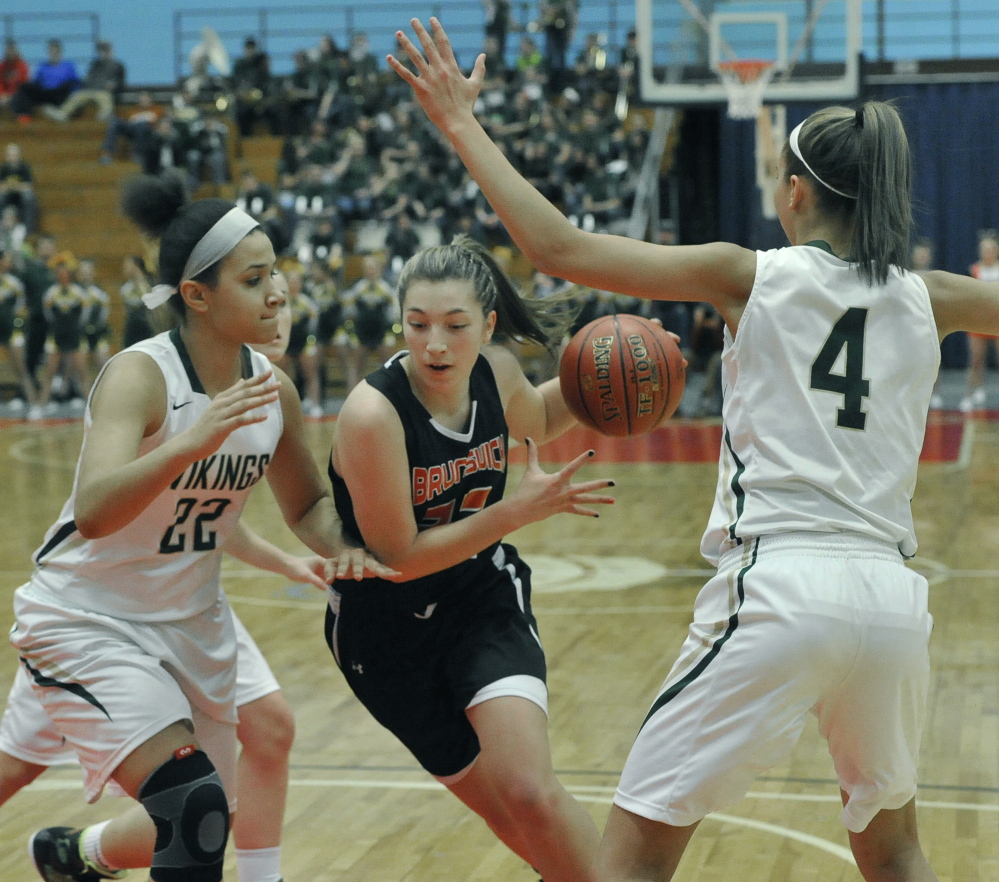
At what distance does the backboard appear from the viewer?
12391 mm

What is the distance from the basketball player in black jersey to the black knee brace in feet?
1.78

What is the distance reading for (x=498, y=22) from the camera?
20.8 metres

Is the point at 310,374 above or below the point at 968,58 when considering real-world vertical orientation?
below

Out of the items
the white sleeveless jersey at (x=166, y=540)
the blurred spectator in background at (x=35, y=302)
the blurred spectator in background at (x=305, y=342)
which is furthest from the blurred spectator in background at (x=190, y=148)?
the white sleeveless jersey at (x=166, y=540)

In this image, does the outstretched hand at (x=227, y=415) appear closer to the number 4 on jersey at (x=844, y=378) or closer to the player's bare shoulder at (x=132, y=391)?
the player's bare shoulder at (x=132, y=391)

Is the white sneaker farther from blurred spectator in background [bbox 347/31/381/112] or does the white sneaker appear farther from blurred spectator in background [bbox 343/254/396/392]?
blurred spectator in background [bbox 347/31/381/112]

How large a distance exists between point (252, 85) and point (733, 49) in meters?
10.4

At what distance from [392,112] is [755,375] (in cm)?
1876

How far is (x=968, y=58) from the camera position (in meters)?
19.2

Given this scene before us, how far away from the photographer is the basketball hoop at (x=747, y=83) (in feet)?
40.3

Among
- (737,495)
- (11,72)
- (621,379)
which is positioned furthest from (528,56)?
(737,495)

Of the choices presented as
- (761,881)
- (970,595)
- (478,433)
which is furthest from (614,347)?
(970,595)

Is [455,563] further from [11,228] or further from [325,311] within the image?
[11,228]

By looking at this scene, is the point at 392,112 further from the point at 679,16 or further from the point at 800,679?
the point at 800,679
